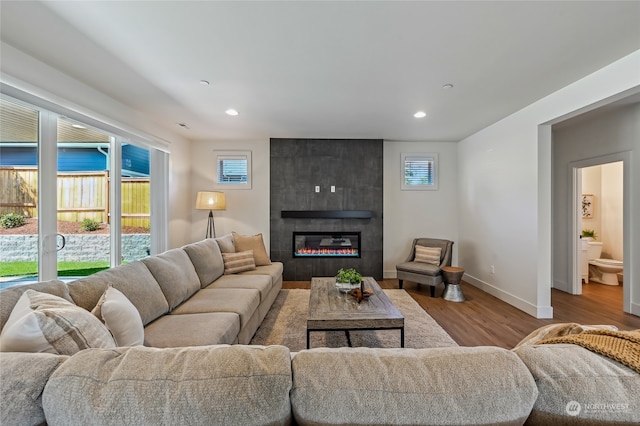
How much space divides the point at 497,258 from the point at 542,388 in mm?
3719

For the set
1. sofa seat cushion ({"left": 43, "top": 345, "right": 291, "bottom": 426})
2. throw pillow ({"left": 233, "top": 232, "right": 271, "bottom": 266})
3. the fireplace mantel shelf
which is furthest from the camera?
the fireplace mantel shelf

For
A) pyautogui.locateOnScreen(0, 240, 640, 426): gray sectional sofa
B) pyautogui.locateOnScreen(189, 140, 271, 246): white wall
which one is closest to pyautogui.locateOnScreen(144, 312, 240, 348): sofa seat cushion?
pyautogui.locateOnScreen(0, 240, 640, 426): gray sectional sofa

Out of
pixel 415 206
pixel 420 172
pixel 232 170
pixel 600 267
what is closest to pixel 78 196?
pixel 232 170

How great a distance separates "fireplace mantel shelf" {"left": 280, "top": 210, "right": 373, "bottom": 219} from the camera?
466 centimetres

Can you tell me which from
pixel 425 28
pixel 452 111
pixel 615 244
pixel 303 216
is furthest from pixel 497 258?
pixel 425 28

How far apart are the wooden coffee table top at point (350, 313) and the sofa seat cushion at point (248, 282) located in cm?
63

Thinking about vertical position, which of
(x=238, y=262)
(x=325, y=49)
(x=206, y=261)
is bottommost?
(x=238, y=262)

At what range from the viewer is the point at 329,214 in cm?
466

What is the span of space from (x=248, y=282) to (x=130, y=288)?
1220 mm

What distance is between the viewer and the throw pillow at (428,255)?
4125 mm

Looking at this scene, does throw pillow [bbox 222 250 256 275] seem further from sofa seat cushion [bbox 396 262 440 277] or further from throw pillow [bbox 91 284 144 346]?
sofa seat cushion [bbox 396 262 440 277]

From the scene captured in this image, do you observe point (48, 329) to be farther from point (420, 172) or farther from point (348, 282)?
point (420, 172)

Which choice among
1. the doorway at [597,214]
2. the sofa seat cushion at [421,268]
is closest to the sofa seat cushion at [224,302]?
the sofa seat cushion at [421,268]

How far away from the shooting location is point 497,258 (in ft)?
12.5
